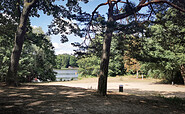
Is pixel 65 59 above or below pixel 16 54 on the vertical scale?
above

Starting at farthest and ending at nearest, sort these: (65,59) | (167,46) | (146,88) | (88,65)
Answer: (65,59) < (88,65) < (146,88) < (167,46)

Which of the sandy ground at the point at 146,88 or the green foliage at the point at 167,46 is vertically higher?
the green foliage at the point at 167,46

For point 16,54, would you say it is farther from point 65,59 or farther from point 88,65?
point 65,59

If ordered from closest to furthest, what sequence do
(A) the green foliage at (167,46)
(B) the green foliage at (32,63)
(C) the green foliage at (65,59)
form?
1. (A) the green foliage at (167,46)
2. (C) the green foliage at (65,59)
3. (B) the green foliage at (32,63)

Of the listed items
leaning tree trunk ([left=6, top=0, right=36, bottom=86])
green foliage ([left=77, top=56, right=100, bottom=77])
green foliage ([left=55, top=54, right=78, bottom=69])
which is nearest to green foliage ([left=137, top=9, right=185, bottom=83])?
green foliage ([left=55, top=54, right=78, bottom=69])

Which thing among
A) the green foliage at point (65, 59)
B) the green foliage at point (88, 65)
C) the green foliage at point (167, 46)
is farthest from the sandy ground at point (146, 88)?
the green foliage at point (88, 65)

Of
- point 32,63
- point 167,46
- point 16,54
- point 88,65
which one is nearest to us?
point 16,54

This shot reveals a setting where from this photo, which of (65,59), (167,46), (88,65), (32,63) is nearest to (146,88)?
(167,46)

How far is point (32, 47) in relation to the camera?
28500 mm

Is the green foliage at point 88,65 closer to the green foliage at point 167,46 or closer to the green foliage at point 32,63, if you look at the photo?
the green foliage at point 32,63

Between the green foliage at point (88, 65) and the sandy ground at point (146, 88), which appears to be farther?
the green foliage at point (88, 65)

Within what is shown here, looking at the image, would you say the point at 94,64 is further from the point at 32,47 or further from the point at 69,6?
the point at 69,6

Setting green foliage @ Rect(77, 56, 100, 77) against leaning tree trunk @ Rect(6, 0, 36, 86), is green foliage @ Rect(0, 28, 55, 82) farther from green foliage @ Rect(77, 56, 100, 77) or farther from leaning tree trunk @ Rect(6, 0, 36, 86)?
leaning tree trunk @ Rect(6, 0, 36, 86)

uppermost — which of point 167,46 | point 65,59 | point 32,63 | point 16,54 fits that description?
point 65,59
